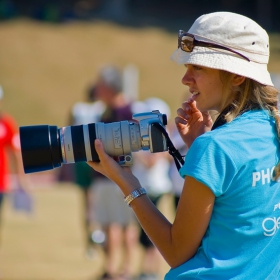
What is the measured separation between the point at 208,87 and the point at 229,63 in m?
0.11

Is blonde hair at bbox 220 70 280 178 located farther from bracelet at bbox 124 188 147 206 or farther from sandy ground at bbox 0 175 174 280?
sandy ground at bbox 0 175 174 280

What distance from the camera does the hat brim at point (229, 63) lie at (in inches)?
91.9

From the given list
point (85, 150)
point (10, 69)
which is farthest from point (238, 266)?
point (10, 69)

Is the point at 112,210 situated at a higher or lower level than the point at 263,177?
lower

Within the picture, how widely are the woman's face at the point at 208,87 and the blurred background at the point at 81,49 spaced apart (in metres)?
10.8

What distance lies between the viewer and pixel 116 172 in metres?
2.53

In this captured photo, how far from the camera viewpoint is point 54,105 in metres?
25.3

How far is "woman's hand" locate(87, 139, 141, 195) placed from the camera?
2.51m

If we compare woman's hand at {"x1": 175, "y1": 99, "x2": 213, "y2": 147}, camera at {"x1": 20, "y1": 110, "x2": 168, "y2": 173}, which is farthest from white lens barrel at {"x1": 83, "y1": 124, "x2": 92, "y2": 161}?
woman's hand at {"x1": 175, "y1": 99, "x2": 213, "y2": 147}

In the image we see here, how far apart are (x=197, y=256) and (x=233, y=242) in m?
0.13

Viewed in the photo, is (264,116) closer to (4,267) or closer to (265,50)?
(265,50)

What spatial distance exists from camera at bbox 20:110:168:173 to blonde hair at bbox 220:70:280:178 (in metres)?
0.32

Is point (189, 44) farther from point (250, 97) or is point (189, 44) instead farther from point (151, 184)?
point (151, 184)

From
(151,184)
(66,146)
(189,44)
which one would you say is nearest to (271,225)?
(189,44)
